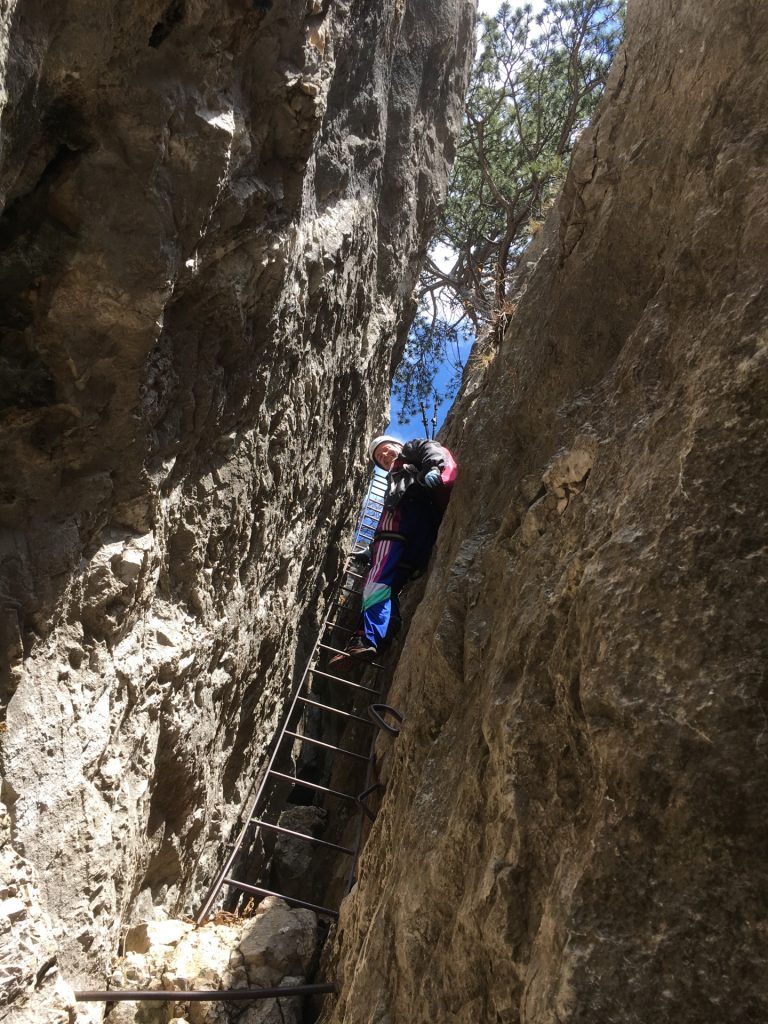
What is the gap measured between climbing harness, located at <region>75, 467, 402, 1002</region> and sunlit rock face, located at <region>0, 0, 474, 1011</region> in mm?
172

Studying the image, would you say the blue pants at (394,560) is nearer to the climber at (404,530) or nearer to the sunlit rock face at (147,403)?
the climber at (404,530)

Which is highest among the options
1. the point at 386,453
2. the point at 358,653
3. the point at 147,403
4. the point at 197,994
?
the point at 386,453

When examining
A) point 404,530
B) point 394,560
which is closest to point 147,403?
point 394,560

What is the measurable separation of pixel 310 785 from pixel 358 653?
3.77 ft

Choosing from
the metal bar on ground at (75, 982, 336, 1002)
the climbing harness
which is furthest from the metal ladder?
the metal bar on ground at (75, 982, 336, 1002)

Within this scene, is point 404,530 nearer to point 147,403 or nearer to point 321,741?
point 321,741

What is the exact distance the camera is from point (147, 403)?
141 inches

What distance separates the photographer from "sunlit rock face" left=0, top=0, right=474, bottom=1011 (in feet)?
10.1

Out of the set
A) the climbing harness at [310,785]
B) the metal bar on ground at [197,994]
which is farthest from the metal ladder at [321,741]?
the metal bar on ground at [197,994]

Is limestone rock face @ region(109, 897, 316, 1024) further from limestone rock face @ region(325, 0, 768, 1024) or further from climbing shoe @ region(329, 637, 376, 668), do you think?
climbing shoe @ region(329, 637, 376, 668)

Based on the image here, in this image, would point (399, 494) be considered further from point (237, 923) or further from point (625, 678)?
point (625, 678)

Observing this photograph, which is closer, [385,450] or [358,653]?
[358,653]

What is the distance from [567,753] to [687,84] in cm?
278

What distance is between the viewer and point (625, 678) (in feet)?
6.15
